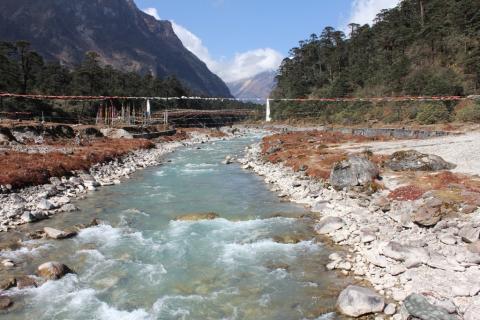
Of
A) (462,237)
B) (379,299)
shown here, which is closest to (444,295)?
(379,299)

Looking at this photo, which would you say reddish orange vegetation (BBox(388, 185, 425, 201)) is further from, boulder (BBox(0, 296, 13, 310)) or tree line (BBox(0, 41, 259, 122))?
tree line (BBox(0, 41, 259, 122))

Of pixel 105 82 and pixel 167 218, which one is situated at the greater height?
pixel 105 82

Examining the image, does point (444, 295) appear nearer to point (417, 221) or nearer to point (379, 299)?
point (379, 299)

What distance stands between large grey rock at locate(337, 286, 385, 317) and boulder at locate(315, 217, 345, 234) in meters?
5.99

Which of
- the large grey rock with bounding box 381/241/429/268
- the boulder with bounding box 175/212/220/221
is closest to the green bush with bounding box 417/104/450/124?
the boulder with bounding box 175/212/220/221

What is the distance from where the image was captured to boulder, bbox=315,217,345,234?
1731 centimetres

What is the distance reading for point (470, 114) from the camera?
49.1 metres

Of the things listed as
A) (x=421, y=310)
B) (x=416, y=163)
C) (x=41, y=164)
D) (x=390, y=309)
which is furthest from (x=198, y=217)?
(x=41, y=164)

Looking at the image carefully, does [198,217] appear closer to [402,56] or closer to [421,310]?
[421,310]

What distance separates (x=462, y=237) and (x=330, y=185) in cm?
1115

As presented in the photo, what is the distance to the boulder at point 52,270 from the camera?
43.4ft

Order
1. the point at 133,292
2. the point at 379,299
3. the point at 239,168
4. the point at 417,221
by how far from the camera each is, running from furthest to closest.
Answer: the point at 239,168, the point at 417,221, the point at 133,292, the point at 379,299

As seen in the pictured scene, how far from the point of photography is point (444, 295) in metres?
11.0

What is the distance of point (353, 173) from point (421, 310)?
14061 millimetres
